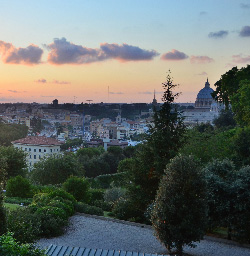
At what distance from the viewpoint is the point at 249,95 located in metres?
28.7

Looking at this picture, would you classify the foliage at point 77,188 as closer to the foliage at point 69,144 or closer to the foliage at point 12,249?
the foliage at point 12,249

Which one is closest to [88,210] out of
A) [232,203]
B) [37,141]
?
[232,203]

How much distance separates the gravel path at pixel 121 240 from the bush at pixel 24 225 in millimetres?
404

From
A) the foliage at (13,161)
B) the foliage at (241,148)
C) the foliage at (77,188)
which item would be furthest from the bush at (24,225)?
the foliage at (13,161)

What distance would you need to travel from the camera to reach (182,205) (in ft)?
35.3

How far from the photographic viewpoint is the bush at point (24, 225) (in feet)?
39.8

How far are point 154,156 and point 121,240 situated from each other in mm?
5497

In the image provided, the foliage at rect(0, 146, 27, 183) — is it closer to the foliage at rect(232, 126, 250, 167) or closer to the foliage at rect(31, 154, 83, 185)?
the foliage at rect(31, 154, 83, 185)

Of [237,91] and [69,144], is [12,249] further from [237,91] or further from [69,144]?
[69,144]

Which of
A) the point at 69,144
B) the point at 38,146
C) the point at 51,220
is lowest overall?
the point at 69,144

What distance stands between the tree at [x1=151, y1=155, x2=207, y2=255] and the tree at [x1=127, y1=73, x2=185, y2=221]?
252 inches

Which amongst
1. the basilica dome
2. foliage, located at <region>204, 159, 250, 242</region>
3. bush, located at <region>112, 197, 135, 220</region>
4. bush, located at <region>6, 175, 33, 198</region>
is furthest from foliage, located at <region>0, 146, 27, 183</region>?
the basilica dome

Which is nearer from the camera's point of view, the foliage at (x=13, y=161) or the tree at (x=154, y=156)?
the tree at (x=154, y=156)

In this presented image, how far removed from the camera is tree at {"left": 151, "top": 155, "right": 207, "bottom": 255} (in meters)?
10.8
